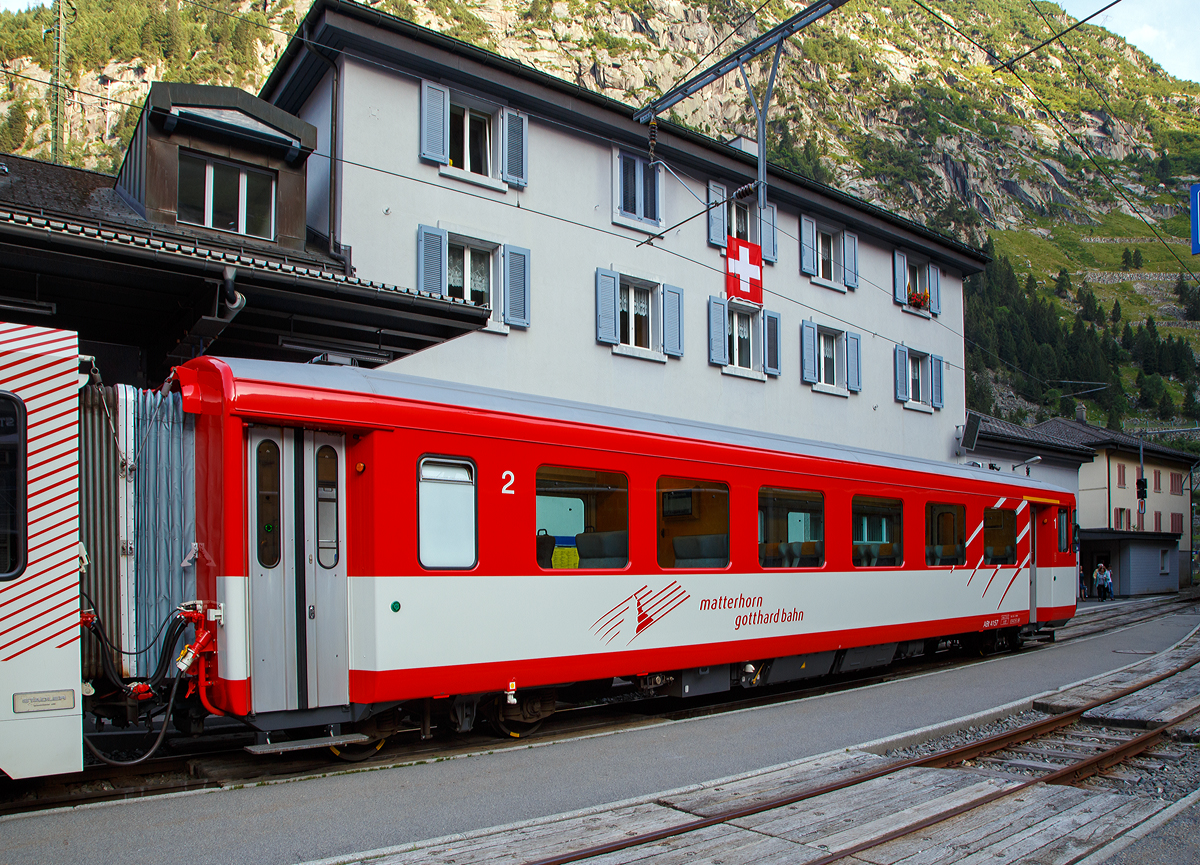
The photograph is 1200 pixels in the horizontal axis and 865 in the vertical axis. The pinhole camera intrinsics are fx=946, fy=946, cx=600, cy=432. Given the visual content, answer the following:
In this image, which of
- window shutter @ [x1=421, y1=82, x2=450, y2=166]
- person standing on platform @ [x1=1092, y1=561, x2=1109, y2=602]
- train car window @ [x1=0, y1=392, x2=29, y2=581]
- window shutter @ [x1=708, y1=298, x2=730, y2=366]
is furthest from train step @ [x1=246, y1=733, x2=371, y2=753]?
person standing on platform @ [x1=1092, y1=561, x2=1109, y2=602]

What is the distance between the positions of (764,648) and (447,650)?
4.18m

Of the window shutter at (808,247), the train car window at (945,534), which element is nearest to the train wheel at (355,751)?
the train car window at (945,534)

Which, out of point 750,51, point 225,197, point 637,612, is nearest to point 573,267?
point 750,51

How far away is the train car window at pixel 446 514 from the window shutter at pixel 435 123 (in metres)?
8.85

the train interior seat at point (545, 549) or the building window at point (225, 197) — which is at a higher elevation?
the building window at point (225, 197)

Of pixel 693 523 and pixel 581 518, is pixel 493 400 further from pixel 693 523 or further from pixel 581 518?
pixel 693 523

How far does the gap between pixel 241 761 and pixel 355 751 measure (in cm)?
80

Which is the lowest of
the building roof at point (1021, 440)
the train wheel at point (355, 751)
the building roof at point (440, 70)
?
the train wheel at point (355, 751)

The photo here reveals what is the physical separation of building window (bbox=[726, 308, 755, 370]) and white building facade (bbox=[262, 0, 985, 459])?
49 millimetres


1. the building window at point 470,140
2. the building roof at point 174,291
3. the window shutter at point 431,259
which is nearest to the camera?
the building roof at point 174,291

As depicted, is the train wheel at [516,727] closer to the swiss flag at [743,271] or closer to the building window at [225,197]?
the building window at [225,197]

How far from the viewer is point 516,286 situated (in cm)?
1575

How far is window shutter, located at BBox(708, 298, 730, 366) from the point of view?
19234 millimetres

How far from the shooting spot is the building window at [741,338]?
66.4ft
